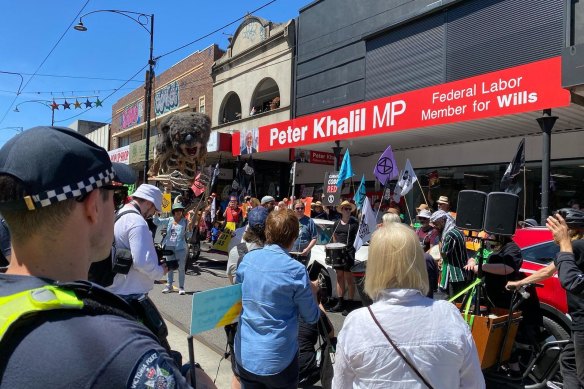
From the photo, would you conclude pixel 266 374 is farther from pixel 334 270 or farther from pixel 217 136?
pixel 217 136

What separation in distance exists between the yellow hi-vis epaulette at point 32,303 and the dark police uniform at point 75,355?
0.05ft

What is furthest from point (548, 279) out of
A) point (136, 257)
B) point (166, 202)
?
point (166, 202)

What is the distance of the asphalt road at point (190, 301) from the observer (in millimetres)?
6258

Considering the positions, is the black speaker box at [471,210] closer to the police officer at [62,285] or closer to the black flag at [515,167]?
the black flag at [515,167]

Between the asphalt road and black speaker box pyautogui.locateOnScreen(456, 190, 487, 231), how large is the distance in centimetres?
274

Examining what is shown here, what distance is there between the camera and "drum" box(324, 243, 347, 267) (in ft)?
26.9

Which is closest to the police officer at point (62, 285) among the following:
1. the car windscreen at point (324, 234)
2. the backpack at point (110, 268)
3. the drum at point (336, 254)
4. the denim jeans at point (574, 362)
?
the backpack at point (110, 268)

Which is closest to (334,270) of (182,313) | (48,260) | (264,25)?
(182,313)

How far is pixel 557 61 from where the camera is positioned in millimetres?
7914

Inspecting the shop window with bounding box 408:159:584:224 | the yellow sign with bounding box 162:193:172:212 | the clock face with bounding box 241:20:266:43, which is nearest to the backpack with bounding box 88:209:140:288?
the yellow sign with bounding box 162:193:172:212

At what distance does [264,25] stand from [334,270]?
48.6ft

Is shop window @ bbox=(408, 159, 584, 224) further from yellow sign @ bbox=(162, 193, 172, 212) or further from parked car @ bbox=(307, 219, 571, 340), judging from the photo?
yellow sign @ bbox=(162, 193, 172, 212)

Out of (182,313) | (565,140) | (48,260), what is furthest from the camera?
(565,140)

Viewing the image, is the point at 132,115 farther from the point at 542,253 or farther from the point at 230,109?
the point at 542,253
